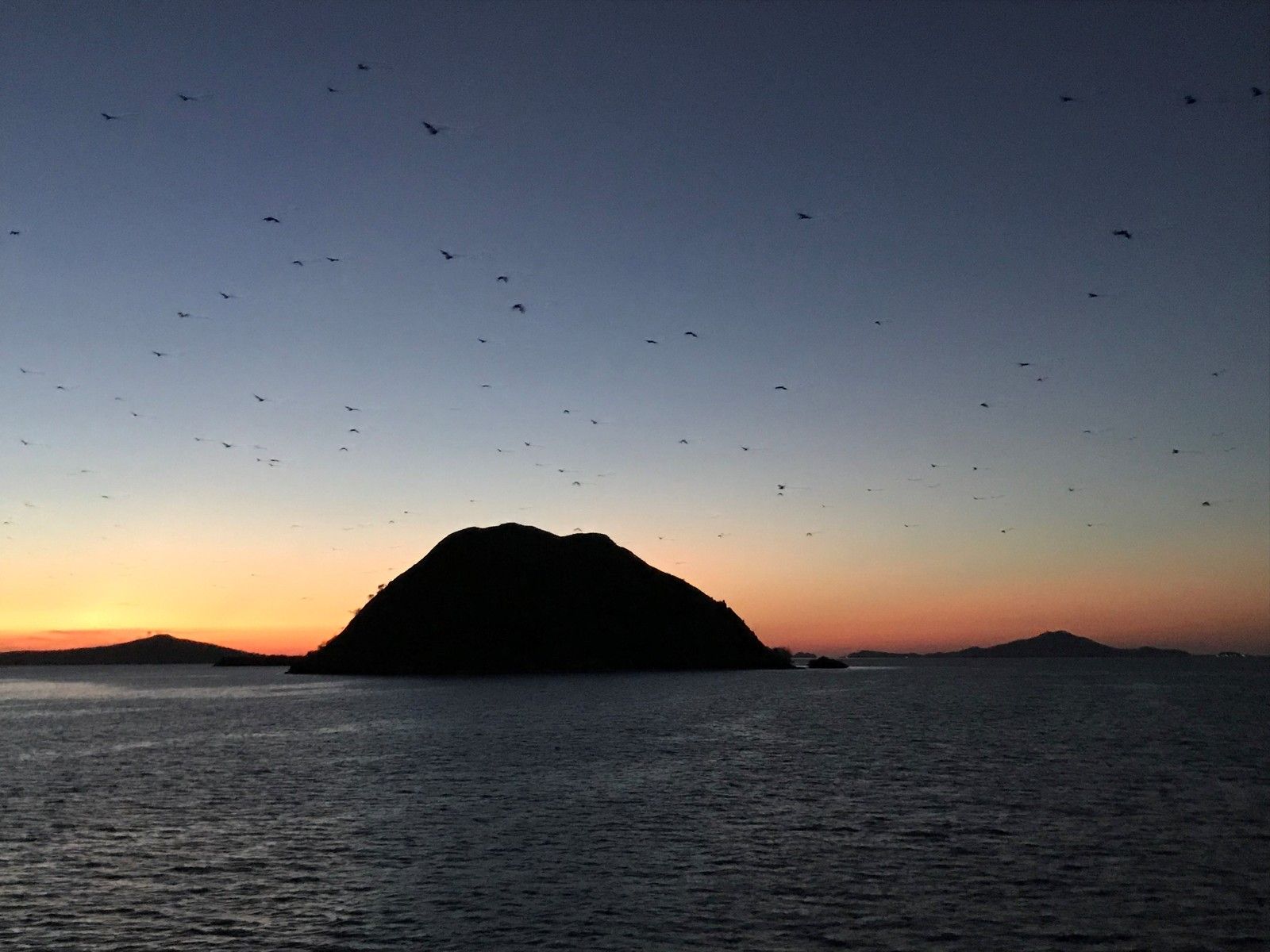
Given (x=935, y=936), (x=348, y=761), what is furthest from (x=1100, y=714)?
(x=935, y=936)

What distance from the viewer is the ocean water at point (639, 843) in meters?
28.9

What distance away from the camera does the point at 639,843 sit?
1617 inches

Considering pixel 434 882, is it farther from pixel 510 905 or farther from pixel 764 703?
pixel 764 703

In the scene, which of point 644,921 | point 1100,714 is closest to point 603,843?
point 644,921

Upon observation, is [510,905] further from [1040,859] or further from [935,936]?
[1040,859]

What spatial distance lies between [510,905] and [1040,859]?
67.5ft

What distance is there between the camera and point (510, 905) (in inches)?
1233

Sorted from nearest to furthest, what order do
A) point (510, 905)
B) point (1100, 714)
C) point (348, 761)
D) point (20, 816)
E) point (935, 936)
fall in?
point (935, 936)
point (510, 905)
point (20, 816)
point (348, 761)
point (1100, 714)

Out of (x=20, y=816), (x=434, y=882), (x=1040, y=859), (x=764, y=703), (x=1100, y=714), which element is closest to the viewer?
(x=434, y=882)

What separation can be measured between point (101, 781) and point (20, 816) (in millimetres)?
14024

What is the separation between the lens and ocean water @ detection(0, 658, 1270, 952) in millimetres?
28891

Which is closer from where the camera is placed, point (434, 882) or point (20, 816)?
point (434, 882)

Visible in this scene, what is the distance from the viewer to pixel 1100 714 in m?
122

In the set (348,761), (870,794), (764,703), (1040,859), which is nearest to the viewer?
(1040,859)
